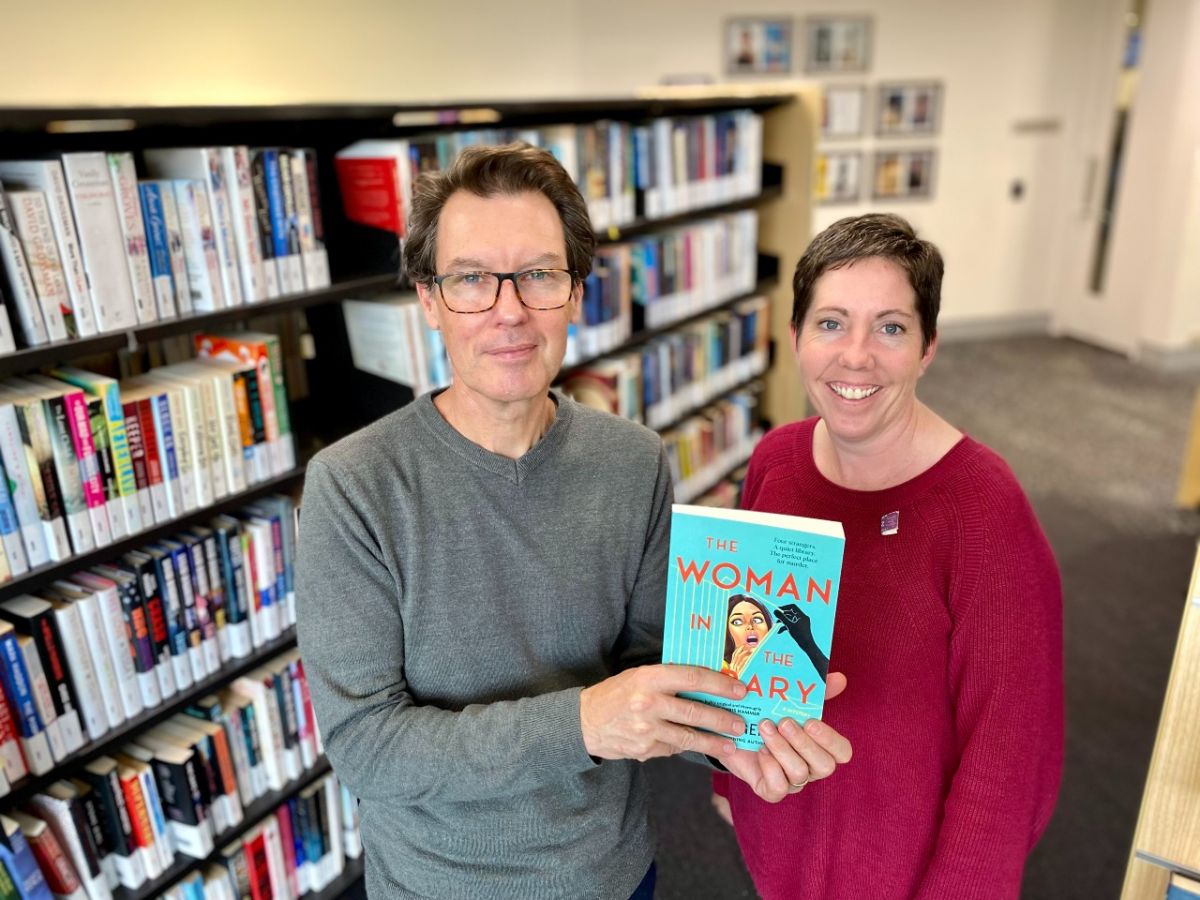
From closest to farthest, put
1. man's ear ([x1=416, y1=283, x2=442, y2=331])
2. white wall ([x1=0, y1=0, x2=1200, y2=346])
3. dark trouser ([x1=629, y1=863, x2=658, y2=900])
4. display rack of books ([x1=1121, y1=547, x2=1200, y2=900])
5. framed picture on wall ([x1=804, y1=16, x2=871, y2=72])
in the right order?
display rack of books ([x1=1121, y1=547, x2=1200, y2=900]) → man's ear ([x1=416, y1=283, x2=442, y2=331]) → dark trouser ([x1=629, y1=863, x2=658, y2=900]) → white wall ([x1=0, y1=0, x2=1200, y2=346]) → framed picture on wall ([x1=804, y1=16, x2=871, y2=72])

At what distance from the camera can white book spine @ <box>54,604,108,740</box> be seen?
1.64m

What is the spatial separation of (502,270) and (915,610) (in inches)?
28.6

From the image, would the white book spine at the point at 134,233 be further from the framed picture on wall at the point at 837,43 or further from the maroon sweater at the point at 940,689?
the framed picture on wall at the point at 837,43

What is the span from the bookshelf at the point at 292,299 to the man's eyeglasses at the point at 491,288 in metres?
0.80

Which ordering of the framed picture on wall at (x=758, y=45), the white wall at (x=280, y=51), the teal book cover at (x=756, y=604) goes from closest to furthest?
the teal book cover at (x=756, y=604), the white wall at (x=280, y=51), the framed picture on wall at (x=758, y=45)

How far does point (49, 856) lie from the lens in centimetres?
167

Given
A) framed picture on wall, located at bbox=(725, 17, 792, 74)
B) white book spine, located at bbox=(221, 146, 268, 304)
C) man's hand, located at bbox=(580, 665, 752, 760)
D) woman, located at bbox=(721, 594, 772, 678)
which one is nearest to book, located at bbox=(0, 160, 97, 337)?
white book spine, located at bbox=(221, 146, 268, 304)

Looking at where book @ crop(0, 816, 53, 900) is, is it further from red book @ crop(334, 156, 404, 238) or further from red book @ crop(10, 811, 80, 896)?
red book @ crop(334, 156, 404, 238)

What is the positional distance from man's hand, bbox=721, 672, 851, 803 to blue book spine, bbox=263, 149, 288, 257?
1.46 metres

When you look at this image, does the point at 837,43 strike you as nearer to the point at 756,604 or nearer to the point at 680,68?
the point at 680,68

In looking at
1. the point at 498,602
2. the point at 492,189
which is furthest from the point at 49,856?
the point at 492,189

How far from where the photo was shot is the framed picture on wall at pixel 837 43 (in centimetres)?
652

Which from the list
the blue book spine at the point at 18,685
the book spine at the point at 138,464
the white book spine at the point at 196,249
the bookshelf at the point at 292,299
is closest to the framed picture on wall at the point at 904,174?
the bookshelf at the point at 292,299

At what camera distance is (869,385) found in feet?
3.81
